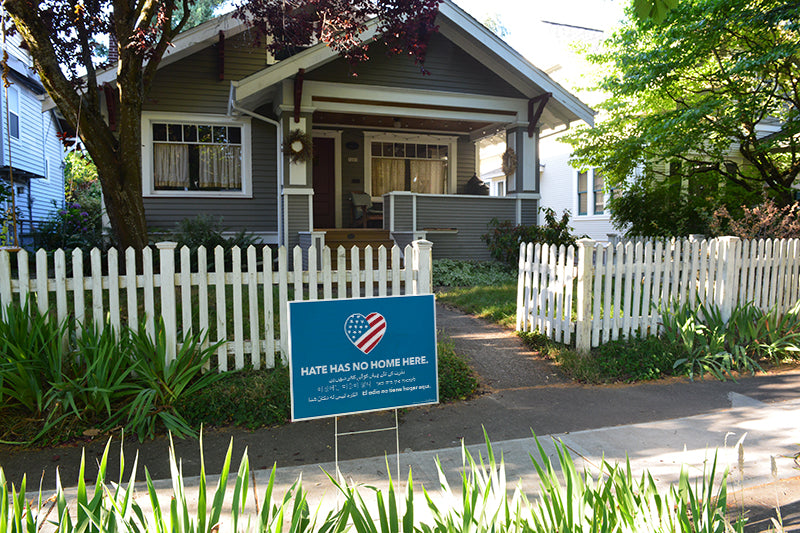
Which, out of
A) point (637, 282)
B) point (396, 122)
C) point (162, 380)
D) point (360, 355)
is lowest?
point (162, 380)

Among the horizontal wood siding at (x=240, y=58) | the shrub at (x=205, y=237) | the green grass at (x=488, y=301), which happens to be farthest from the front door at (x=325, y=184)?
the green grass at (x=488, y=301)

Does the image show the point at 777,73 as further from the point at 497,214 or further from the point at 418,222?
the point at 418,222

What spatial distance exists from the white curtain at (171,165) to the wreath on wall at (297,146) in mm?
2796

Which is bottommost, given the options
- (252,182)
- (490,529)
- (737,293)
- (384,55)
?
(490,529)

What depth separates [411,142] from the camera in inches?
618

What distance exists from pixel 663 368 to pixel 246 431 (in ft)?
13.7

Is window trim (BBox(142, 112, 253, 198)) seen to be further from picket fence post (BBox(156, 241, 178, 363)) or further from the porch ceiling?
picket fence post (BBox(156, 241, 178, 363))

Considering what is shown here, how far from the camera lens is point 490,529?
2184mm

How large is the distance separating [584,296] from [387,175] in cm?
1021

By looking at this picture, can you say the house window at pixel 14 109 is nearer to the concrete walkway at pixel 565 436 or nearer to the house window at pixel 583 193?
the concrete walkway at pixel 565 436

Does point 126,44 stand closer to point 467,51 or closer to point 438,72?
point 438,72

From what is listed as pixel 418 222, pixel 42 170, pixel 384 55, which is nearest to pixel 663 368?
pixel 418 222

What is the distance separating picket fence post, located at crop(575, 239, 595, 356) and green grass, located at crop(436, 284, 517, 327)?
1.41m

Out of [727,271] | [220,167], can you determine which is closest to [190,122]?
[220,167]
